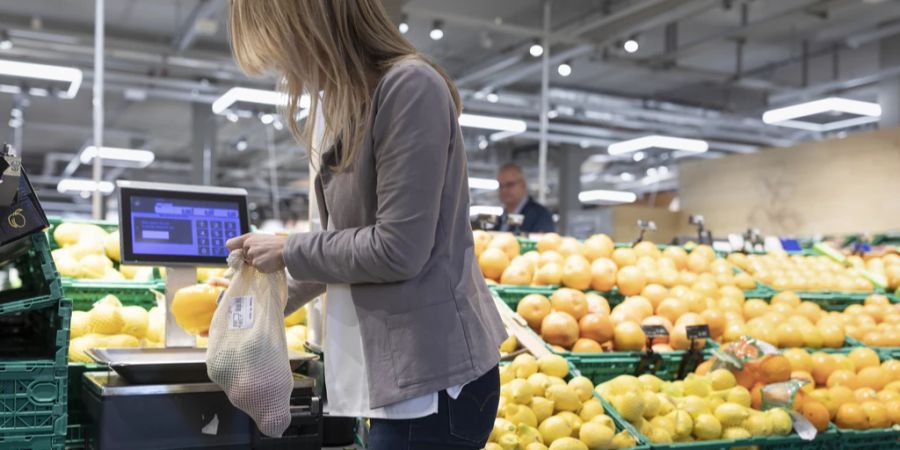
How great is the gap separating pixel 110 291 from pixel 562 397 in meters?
1.55

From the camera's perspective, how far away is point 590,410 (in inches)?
110

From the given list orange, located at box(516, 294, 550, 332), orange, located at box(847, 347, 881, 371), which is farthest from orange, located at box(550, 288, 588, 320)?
orange, located at box(847, 347, 881, 371)

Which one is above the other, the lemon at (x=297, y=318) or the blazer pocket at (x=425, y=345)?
the blazer pocket at (x=425, y=345)

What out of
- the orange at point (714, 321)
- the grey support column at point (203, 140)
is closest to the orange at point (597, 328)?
the orange at point (714, 321)

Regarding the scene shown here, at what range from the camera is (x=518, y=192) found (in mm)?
6375

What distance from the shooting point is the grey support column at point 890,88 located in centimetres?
1117

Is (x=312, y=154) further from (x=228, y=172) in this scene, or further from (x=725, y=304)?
(x=228, y=172)

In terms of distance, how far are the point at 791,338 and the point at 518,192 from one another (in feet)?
9.72

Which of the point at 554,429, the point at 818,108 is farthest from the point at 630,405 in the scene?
the point at 818,108

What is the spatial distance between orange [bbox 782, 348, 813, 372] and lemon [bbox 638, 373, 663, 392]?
69 cm

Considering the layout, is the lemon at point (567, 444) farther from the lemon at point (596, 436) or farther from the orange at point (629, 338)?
the orange at point (629, 338)

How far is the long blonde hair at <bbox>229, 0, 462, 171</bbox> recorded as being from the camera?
1.44m

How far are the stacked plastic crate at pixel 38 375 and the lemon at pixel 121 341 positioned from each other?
0.37 meters

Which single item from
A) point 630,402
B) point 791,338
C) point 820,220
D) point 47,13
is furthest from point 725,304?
point 47,13
